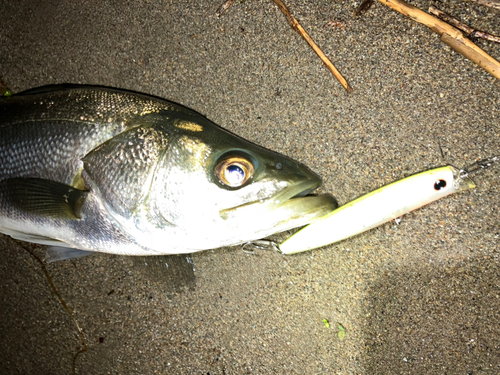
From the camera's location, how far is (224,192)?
1.65 m

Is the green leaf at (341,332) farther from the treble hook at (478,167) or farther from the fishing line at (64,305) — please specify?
the fishing line at (64,305)

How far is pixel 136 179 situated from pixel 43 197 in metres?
0.62

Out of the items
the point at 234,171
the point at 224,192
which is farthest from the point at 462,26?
the point at 224,192

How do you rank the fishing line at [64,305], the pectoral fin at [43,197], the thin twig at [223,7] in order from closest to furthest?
1. the pectoral fin at [43,197]
2. the thin twig at [223,7]
3. the fishing line at [64,305]

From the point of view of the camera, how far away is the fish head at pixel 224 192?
165cm

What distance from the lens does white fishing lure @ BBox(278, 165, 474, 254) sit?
1.90 meters

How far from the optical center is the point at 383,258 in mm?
2133

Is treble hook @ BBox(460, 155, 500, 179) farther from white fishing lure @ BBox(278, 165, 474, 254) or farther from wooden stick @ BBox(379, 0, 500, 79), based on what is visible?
wooden stick @ BBox(379, 0, 500, 79)

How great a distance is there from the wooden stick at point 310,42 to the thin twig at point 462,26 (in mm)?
694

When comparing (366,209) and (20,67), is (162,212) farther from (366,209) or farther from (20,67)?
(20,67)

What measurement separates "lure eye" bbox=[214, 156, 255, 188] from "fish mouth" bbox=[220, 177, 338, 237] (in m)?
0.13

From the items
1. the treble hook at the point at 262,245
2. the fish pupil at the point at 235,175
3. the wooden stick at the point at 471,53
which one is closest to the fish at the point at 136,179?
the fish pupil at the point at 235,175

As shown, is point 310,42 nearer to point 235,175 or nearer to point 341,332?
point 235,175

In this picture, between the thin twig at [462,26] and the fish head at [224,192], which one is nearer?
the fish head at [224,192]
